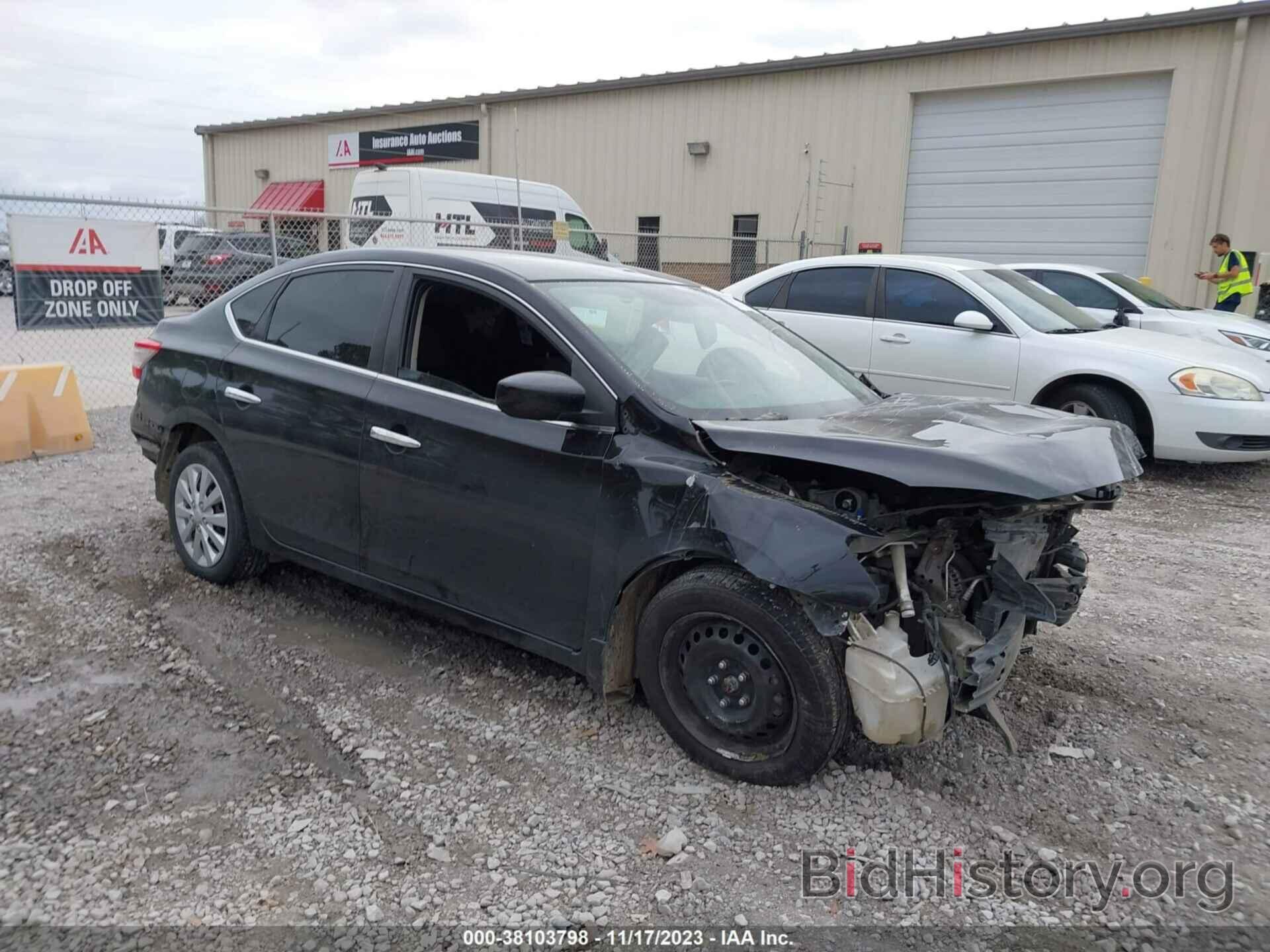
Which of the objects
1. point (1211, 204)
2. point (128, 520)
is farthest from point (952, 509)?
point (1211, 204)

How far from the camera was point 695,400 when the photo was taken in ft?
11.3

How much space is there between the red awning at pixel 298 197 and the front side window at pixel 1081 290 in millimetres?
21271

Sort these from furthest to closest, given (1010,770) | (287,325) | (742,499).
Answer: (287,325), (1010,770), (742,499)

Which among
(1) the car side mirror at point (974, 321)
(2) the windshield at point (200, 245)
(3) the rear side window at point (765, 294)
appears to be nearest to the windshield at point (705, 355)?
(1) the car side mirror at point (974, 321)

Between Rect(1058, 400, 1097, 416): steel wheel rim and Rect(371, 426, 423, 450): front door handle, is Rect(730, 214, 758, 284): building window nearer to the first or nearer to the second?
Rect(1058, 400, 1097, 416): steel wheel rim

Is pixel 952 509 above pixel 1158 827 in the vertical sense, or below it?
above

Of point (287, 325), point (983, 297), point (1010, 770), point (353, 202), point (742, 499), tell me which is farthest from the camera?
point (353, 202)

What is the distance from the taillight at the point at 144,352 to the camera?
16.3 feet

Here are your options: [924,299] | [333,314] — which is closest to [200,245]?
[924,299]

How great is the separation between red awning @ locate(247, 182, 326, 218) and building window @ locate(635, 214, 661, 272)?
10.2 m

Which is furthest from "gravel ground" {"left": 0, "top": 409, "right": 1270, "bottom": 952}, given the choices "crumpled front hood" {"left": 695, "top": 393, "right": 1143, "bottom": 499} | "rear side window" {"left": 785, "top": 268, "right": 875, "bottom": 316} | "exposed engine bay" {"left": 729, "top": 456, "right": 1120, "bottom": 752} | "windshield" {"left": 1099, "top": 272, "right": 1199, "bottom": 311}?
"windshield" {"left": 1099, "top": 272, "right": 1199, "bottom": 311}

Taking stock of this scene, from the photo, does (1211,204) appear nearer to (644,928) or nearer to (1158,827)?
(1158,827)

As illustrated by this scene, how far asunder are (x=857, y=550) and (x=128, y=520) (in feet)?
15.5

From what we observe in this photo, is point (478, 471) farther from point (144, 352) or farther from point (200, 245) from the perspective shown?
point (200, 245)
